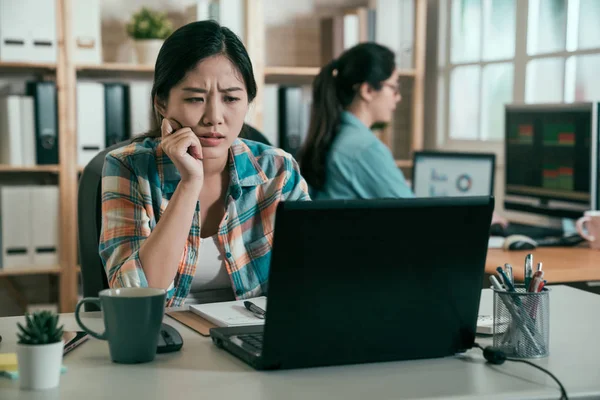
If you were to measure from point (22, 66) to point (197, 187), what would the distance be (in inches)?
80.7

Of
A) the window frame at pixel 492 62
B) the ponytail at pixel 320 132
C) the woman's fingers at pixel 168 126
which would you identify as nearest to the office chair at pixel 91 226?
the woman's fingers at pixel 168 126

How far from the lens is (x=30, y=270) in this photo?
334 centimetres

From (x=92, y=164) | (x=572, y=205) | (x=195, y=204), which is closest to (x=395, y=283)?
(x=195, y=204)

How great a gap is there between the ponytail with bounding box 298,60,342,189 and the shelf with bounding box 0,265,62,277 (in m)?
1.21

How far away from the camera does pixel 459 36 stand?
3.82 m

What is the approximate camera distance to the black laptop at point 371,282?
3.31 feet

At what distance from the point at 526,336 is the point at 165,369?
0.49m

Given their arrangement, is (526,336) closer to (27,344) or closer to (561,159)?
(27,344)

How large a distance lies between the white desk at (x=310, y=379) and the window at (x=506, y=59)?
A: 2138 millimetres

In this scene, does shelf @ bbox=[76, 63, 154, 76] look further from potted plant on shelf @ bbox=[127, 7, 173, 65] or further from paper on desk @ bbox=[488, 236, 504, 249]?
paper on desk @ bbox=[488, 236, 504, 249]

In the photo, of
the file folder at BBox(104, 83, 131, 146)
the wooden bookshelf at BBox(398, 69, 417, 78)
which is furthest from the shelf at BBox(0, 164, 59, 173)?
the wooden bookshelf at BBox(398, 69, 417, 78)

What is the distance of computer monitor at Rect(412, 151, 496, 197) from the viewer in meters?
2.95

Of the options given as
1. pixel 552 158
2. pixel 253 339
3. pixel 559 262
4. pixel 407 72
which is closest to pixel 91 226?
pixel 253 339

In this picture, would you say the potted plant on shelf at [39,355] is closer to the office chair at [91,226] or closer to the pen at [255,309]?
the pen at [255,309]
